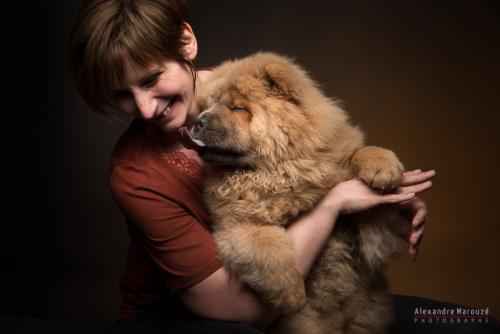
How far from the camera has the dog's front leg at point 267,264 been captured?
165cm

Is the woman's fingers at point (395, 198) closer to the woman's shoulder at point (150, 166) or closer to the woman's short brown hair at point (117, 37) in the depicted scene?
the woman's shoulder at point (150, 166)

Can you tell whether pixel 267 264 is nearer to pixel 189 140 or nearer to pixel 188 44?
Result: pixel 189 140

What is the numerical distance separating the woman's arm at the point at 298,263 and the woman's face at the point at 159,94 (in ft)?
1.70

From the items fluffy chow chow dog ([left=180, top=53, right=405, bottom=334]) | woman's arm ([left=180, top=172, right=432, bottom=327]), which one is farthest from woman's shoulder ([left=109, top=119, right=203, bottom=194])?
woman's arm ([left=180, top=172, right=432, bottom=327])

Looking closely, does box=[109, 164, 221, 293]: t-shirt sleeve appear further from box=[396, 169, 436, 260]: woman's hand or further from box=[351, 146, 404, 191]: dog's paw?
box=[396, 169, 436, 260]: woman's hand

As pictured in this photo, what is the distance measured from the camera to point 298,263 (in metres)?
1.73

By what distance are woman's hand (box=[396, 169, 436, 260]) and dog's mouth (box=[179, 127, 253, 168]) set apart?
51 cm

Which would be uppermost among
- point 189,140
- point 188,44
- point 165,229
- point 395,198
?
point 188,44

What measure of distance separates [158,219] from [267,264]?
38 cm

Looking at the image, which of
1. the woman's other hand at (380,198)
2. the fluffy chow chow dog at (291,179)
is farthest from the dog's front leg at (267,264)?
the woman's other hand at (380,198)

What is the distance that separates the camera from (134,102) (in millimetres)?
1838

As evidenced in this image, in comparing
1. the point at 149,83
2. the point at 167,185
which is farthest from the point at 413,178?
the point at 149,83

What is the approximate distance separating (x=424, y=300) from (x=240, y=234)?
81cm

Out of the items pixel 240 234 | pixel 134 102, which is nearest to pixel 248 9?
pixel 134 102
